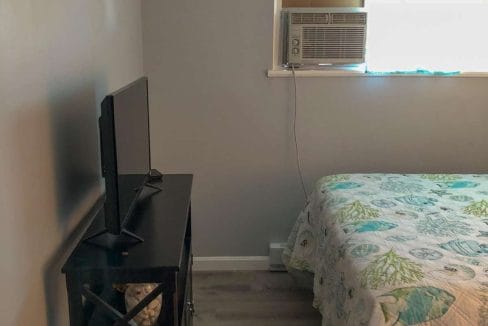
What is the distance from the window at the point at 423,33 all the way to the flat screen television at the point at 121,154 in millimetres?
1558

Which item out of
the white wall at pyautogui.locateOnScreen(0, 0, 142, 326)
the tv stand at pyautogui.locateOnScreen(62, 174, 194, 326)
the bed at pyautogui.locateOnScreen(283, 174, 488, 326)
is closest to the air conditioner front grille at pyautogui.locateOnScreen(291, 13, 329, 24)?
the bed at pyautogui.locateOnScreen(283, 174, 488, 326)

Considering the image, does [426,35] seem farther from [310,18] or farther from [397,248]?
[397,248]

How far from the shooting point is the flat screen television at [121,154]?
56.4 inches

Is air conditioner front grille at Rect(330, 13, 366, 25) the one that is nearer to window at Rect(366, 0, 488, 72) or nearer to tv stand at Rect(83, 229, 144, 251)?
window at Rect(366, 0, 488, 72)

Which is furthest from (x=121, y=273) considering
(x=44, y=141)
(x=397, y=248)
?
(x=397, y=248)

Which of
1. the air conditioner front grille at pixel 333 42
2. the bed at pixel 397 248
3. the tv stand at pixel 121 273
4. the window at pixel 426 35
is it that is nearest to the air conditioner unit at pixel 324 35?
the air conditioner front grille at pixel 333 42

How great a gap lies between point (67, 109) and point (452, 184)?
6.43 ft

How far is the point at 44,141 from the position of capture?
1413mm

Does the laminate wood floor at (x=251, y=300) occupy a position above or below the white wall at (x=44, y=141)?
below

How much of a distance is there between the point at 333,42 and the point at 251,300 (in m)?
1.54

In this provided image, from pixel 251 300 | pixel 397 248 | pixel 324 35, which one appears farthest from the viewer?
pixel 324 35

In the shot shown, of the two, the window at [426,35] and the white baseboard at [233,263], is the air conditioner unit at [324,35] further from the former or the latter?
the white baseboard at [233,263]

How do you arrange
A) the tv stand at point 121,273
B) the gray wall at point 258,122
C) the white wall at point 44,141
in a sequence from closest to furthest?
the white wall at point 44,141 → the tv stand at point 121,273 → the gray wall at point 258,122

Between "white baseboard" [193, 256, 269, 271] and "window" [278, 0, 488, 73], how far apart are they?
1.35m
